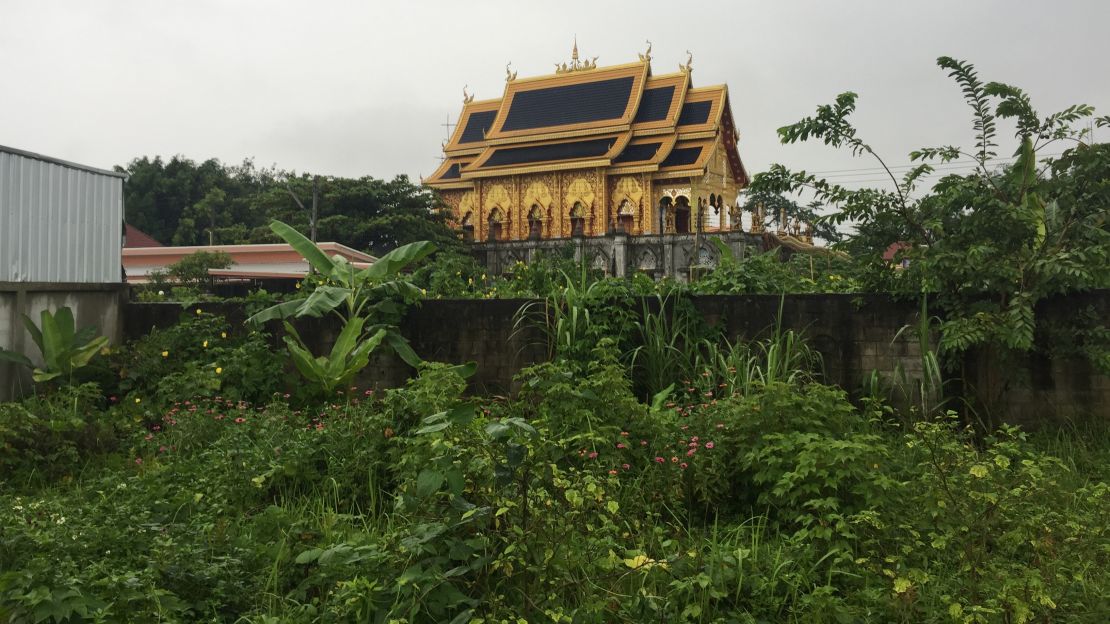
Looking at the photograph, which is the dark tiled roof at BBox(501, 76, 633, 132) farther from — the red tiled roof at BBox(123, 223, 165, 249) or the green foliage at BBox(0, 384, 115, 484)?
the green foliage at BBox(0, 384, 115, 484)

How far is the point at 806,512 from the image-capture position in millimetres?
4359

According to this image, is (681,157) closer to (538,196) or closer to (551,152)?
(551,152)

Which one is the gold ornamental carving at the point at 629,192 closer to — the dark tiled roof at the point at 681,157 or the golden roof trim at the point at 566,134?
the dark tiled roof at the point at 681,157

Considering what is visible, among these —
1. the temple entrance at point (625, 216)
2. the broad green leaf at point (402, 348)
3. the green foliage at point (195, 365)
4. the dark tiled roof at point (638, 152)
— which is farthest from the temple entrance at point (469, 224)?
the broad green leaf at point (402, 348)

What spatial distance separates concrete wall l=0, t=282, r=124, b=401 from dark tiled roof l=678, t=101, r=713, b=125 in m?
23.5

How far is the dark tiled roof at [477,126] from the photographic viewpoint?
111 feet

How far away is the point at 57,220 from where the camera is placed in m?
8.55

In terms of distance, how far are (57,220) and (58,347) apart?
1432 millimetres

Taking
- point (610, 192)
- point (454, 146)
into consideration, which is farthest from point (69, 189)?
point (454, 146)

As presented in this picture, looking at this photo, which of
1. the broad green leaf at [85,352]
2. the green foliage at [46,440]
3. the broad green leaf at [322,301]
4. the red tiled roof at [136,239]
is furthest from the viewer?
the red tiled roof at [136,239]

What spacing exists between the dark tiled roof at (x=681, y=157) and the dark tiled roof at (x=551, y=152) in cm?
192

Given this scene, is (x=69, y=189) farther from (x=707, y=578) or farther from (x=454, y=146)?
(x=454, y=146)

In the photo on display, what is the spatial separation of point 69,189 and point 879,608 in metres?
8.25

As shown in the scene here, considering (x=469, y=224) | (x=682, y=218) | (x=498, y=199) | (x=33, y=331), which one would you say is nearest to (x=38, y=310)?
(x=33, y=331)
